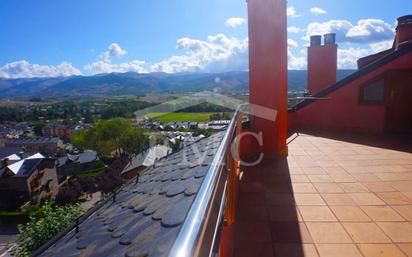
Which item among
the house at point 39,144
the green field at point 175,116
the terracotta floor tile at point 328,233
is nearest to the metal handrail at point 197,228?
the terracotta floor tile at point 328,233

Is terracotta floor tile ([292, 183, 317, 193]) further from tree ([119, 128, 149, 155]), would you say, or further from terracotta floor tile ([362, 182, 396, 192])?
tree ([119, 128, 149, 155])

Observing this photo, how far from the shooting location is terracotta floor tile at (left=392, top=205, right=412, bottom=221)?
7.02 ft

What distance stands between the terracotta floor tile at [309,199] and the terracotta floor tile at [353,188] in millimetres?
347

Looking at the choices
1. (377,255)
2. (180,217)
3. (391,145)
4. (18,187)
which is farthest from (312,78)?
(18,187)

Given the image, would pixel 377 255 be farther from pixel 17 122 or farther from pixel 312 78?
pixel 17 122

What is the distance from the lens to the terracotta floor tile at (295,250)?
1727mm

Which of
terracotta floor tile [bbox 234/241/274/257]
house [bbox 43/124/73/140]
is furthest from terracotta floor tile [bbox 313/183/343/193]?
house [bbox 43/124/73/140]

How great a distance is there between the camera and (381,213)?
2207mm

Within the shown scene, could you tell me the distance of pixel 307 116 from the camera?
599 centimetres

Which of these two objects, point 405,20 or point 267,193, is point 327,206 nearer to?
point 267,193

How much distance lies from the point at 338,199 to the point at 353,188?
0.35 m

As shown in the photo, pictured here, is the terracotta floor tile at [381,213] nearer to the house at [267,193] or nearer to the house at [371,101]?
the house at [267,193]

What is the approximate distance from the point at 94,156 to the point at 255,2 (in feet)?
98.1

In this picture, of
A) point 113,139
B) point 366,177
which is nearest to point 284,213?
point 366,177
